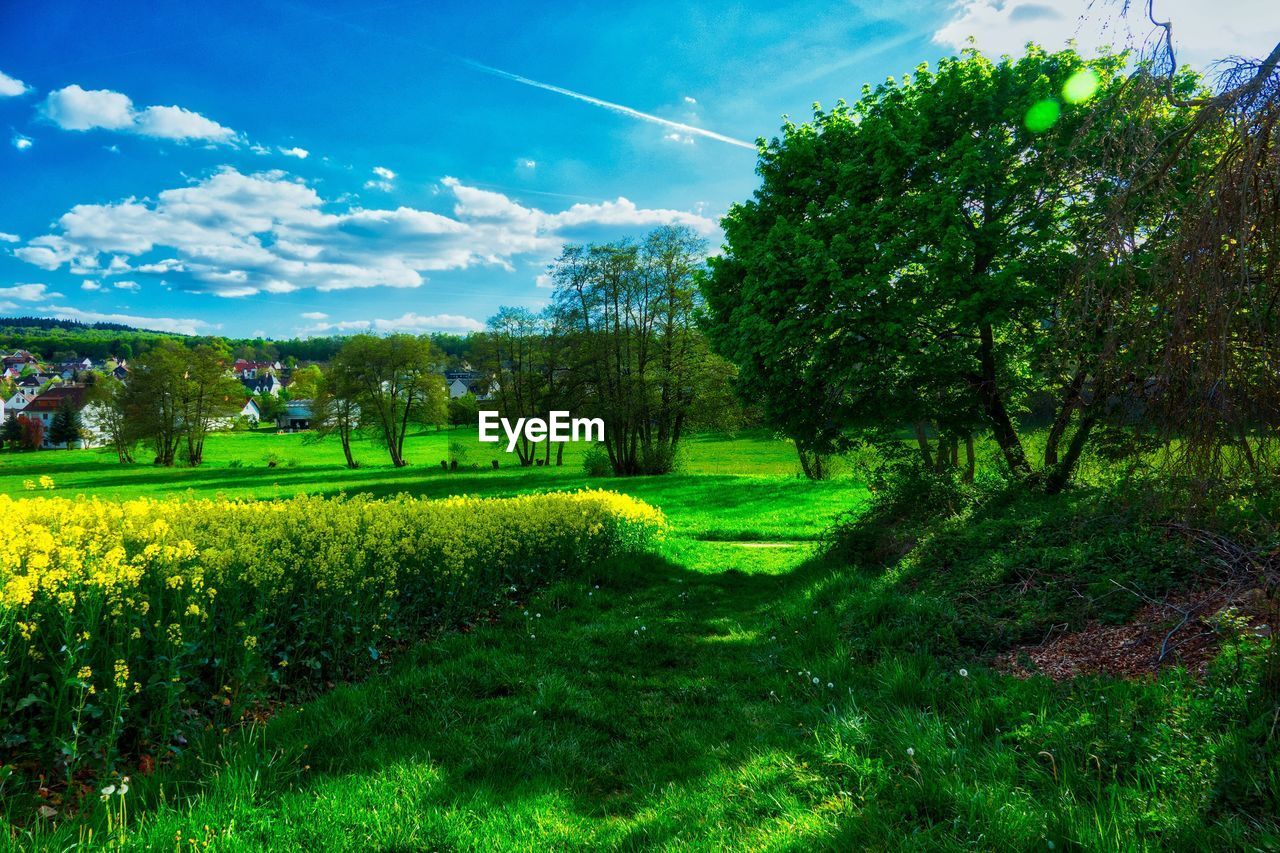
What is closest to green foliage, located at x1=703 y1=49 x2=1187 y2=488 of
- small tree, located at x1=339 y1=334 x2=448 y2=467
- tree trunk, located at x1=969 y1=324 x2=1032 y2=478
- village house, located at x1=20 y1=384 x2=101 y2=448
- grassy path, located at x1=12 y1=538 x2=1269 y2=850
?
tree trunk, located at x1=969 y1=324 x2=1032 y2=478

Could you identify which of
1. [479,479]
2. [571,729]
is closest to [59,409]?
[479,479]

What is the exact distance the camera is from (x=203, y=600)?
15.9 ft

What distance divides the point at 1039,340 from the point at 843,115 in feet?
22.5

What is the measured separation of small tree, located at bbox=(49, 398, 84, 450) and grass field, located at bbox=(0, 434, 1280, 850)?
81.6 metres

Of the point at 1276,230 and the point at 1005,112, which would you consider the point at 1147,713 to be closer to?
the point at 1276,230

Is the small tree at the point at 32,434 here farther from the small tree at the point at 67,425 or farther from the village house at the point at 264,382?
the village house at the point at 264,382

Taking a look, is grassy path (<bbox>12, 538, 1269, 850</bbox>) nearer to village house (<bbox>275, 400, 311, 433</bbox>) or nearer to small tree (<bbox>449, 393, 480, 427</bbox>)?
small tree (<bbox>449, 393, 480, 427</bbox>)

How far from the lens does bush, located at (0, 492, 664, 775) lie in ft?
12.6

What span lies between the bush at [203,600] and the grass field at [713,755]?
44 cm

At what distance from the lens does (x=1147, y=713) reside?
12.1ft

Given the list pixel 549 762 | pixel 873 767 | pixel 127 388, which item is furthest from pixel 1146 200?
pixel 127 388

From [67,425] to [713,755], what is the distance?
86290 mm

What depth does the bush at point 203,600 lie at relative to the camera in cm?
385

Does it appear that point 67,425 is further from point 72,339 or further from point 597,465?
point 72,339
